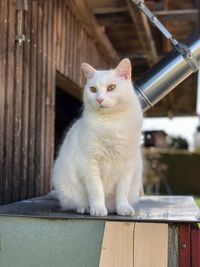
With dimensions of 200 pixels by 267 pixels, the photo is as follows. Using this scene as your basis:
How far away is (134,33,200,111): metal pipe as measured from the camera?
10.0 feet

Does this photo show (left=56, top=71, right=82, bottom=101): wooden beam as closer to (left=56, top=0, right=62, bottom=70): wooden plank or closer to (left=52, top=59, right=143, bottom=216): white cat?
(left=56, top=0, right=62, bottom=70): wooden plank

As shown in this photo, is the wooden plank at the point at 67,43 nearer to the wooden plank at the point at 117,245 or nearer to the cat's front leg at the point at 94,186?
the cat's front leg at the point at 94,186

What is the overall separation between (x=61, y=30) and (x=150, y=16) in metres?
0.94

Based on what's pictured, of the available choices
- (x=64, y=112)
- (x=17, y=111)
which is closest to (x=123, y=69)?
(x=17, y=111)

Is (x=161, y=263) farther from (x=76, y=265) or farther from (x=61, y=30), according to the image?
(x=61, y=30)

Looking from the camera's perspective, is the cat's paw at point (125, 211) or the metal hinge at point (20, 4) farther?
the metal hinge at point (20, 4)

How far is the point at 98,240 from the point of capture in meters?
2.00

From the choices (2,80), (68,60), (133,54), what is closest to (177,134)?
(133,54)

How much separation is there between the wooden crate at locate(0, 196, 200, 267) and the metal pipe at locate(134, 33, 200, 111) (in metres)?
1.16

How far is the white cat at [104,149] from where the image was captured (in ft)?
7.38

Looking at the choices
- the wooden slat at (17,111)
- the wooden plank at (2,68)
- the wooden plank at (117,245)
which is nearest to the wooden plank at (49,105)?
the wooden slat at (17,111)

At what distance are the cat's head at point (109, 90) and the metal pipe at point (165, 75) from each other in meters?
0.78

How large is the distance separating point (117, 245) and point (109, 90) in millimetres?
787

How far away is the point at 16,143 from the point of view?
2.85 metres
